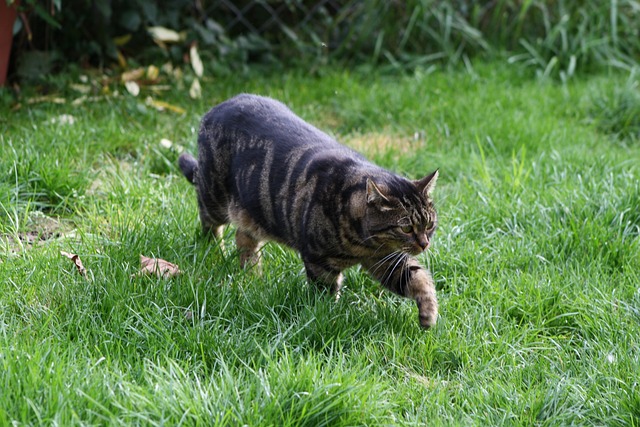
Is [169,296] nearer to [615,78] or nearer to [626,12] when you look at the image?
[615,78]

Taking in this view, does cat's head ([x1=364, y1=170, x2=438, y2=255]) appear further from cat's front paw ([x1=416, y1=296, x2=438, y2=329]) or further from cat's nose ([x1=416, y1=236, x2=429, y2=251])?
cat's front paw ([x1=416, y1=296, x2=438, y2=329])

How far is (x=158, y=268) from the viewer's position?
3654 millimetres

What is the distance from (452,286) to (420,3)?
3689mm

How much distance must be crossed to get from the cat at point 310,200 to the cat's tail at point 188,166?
0.17 m

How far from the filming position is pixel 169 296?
11.4 ft

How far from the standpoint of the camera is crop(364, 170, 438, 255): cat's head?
3496mm

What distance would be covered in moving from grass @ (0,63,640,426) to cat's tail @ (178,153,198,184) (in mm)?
147

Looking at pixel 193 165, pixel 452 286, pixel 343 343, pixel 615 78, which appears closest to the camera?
pixel 343 343

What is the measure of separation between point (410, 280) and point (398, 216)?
11.7 inches

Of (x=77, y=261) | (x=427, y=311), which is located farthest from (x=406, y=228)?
(x=77, y=261)

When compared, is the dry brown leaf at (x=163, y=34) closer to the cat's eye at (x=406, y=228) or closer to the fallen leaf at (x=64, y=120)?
the fallen leaf at (x=64, y=120)

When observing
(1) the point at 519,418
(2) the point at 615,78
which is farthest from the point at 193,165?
(2) the point at 615,78

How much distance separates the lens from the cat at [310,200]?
3543 mm

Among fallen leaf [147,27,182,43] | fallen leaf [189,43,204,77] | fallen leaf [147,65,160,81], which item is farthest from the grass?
fallen leaf [147,27,182,43]
